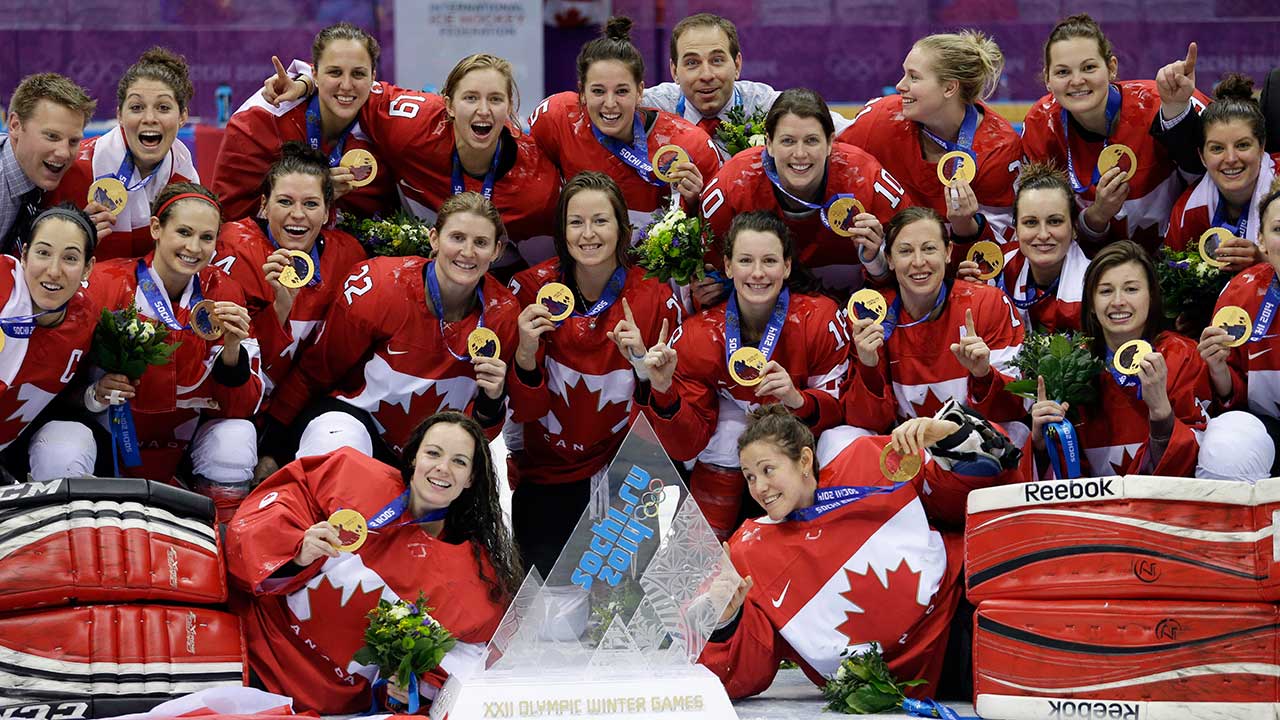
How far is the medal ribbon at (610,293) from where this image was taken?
4383mm

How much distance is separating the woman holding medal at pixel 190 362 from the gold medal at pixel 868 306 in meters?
1.85

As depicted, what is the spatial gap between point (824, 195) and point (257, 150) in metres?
1.97

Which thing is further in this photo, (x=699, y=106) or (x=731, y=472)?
(x=699, y=106)

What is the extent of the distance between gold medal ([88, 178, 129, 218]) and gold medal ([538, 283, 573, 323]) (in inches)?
54.0

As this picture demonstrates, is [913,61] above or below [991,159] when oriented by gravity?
above

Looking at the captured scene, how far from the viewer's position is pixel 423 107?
487cm

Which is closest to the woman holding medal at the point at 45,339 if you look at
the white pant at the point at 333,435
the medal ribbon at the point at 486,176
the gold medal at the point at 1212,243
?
the white pant at the point at 333,435

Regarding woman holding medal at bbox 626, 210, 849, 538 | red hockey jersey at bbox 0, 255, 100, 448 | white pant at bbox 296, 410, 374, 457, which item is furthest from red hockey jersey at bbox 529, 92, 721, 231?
red hockey jersey at bbox 0, 255, 100, 448

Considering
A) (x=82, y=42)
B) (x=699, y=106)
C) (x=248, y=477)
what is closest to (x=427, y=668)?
(x=248, y=477)

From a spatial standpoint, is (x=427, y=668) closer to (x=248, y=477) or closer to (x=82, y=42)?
(x=248, y=477)

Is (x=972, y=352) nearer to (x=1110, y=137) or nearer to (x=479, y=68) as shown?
(x=1110, y=137)

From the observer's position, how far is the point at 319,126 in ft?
15.8

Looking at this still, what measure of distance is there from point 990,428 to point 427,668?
63.5 inches

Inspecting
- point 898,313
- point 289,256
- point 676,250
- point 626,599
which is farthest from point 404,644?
point 898,313
